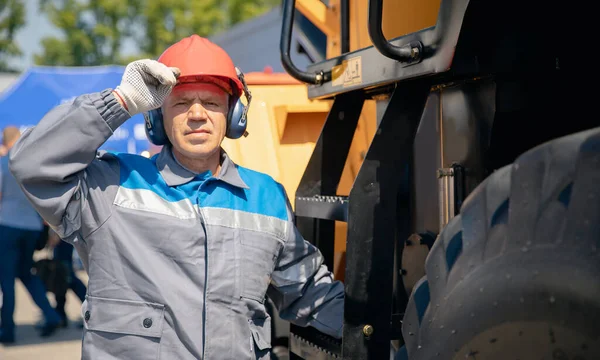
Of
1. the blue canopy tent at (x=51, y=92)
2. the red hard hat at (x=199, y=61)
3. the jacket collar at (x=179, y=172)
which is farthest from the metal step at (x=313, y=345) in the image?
the blue canopy tent at (x=51, y=92)

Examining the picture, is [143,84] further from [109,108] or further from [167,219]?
[167,219]

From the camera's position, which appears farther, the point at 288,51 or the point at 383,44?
the point at 288,51

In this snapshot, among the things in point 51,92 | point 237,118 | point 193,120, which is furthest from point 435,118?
point 51,92

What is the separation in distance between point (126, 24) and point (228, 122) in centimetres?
3808

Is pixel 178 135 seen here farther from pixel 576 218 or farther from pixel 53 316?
pixel 53 316

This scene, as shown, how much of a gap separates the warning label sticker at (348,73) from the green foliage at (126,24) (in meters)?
34.2

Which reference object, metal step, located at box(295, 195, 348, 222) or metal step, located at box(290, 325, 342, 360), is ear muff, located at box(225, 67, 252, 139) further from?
metal step, located at box(290, 325, 342, 360)

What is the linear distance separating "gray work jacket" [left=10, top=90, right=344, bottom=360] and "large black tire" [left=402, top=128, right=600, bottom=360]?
82 cm

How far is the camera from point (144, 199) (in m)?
2.43

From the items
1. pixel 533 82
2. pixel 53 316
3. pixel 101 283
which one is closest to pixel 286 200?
pixel 101 283

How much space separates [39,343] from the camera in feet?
22.6

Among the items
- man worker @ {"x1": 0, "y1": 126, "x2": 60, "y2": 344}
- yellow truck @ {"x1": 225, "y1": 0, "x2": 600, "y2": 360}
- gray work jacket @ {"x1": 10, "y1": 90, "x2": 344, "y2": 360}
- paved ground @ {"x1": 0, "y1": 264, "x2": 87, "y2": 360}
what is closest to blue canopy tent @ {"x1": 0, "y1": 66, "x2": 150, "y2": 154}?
man worker @ {"x1": 0, "y1": 126, "x2": 60, "y2": 344}

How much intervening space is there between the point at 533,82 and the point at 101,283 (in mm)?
1506

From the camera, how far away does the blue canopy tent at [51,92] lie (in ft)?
29.5
